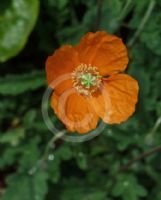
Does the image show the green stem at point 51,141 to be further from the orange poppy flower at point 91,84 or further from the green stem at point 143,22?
the green stem at point 143,22

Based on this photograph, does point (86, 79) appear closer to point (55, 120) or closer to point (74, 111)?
point (74, 111)

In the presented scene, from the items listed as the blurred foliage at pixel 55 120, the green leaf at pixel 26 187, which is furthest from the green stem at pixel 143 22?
the green leaf at pixel 26 187

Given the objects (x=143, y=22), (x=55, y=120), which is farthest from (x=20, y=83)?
(x=143, y=22)

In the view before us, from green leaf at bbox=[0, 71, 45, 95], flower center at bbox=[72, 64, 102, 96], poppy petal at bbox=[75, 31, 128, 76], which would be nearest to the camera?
poppy petal at bbox=[75, 31, 128, 76]

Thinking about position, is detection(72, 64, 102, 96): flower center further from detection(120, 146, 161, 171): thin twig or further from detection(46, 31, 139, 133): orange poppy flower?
detection(120, 146, 161, 171): thin twig

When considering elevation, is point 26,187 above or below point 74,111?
below

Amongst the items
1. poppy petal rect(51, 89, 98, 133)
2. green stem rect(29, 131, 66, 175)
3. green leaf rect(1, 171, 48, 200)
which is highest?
poppy petal rect(51, 89, 98, 133)

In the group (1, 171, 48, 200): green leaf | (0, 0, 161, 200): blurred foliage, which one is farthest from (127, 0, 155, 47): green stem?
(1, 171, 48, 200): green leaf
